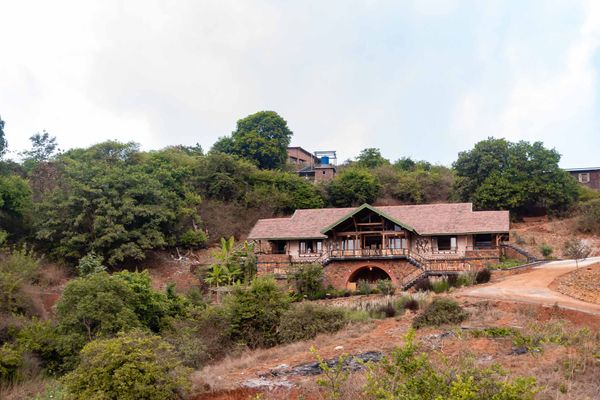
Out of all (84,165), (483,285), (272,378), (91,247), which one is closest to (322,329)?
(272,378)

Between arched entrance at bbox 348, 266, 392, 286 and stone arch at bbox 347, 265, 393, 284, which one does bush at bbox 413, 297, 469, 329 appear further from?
arched entrance at bbox 348, 266, 392, 286

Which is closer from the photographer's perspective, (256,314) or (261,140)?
(256,314)

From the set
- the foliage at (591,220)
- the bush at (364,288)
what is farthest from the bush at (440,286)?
the foliage at (591,220)

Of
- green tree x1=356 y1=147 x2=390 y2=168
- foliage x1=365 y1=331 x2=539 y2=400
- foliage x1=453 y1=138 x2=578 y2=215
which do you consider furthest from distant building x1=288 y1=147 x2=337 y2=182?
foliage x1=365 y1=331 x2=539 y2=400

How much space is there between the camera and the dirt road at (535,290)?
85.6ft

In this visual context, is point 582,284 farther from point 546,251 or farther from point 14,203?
point 14,203

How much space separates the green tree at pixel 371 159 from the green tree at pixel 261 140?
29.4 ft

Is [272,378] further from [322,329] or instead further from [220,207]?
[220,207]

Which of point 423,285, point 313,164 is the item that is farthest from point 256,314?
point 313,164

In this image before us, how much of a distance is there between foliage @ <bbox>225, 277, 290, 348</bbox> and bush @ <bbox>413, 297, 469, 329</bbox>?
5.64 metres

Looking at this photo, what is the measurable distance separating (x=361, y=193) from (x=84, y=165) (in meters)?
23.8

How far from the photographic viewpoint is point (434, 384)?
11.2m

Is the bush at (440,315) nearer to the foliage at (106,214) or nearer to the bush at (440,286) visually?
the bush at (440,286)

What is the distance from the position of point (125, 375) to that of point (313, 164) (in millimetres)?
54934
